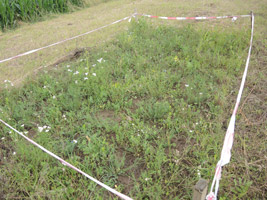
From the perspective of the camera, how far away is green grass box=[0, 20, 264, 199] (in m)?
2.52

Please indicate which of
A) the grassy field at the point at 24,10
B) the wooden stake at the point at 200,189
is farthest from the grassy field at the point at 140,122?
the grassy field at the point at 24,10

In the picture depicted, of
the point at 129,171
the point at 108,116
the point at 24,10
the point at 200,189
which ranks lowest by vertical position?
the point at 129,171

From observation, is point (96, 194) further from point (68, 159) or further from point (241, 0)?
point (241, 0)

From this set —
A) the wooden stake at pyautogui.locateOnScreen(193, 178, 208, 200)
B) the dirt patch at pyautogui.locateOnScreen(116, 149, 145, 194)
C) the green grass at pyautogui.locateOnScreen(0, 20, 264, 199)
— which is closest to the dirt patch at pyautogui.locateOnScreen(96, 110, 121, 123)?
the green grass at pyautogui.locateOnScreen(0, 20, 264, 199)

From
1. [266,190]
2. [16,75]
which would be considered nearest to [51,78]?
[16,75]

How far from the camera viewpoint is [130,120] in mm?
3330

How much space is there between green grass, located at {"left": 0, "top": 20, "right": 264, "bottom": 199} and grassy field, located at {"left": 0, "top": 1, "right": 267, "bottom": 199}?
0.01m

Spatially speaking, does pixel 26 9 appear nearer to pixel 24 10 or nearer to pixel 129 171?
pixel 24 10

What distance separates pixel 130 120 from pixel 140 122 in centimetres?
15

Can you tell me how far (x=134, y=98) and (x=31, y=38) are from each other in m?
4.41

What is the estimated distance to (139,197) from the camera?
7.82 feet

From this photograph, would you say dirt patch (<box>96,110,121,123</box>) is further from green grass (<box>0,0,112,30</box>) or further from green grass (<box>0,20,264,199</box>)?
green grass (<box>0,0,112,30</box>)

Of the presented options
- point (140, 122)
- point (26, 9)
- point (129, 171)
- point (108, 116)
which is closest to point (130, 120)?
point (140, 122)

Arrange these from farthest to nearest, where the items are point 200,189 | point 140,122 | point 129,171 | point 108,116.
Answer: point 108,116
point 140,122
point 129,171
point 200,189
